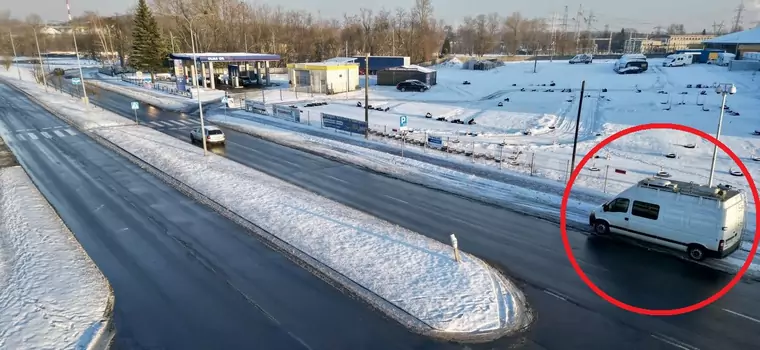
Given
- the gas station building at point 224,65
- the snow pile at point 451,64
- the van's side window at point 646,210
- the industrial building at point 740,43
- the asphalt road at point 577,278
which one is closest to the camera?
the asphalt road at point 577,278

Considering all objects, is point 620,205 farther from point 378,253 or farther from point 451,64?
point 451,64

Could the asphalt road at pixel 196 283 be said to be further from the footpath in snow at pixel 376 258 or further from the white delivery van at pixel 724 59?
the white delivery van at pixel 724 59

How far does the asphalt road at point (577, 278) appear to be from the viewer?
11141mm

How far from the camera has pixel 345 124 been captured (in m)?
38.0

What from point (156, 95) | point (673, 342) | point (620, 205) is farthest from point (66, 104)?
point (673, 342)

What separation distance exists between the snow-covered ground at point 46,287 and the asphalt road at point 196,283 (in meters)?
0.49

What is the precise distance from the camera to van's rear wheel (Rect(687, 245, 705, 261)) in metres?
14.6

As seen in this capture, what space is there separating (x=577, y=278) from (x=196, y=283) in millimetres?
11339

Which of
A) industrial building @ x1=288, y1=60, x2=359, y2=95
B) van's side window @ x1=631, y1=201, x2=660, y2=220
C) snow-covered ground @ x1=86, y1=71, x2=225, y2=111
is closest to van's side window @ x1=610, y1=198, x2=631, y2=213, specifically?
van's side window @ x1=631, y1=201, x2=660, y2=220

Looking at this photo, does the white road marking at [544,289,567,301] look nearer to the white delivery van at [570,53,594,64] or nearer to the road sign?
the road sign

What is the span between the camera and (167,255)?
1557 centimetres

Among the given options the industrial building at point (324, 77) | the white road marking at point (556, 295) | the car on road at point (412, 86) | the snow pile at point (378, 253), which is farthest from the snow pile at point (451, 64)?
the white road marking at point (556, 295)

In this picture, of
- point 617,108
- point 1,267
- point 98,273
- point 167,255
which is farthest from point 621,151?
point 1,267

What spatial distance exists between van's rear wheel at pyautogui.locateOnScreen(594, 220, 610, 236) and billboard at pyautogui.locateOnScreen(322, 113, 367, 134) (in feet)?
70.8
